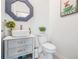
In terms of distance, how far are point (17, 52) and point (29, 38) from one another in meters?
0.46

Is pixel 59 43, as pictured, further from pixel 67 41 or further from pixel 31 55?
pixel 31 55

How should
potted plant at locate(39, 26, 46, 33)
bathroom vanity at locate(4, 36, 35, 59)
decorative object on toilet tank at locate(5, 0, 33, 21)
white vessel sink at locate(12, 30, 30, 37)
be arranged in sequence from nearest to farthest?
1. bathroom vanity at locate(4, 36, 35, 59)
2. white vessel sink at locate(12, 30, 30, 37)
3. decorative object on toilet tank at locate(5, 0, 33, 21)
4. potted plant at locate(39, 26, 46, 33)

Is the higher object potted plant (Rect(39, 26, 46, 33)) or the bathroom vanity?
potted plant (Rect(39, 26, 46, 33))

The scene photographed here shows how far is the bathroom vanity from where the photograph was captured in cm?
229

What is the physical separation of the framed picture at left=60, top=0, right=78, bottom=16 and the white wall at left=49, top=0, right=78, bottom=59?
0.37 ft

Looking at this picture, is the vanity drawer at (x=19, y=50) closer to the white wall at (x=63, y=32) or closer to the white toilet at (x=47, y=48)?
the white toilet at (x=47, y=48)

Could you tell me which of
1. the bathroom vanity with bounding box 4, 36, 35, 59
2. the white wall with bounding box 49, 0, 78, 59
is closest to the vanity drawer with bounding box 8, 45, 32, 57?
the bathroom vanity with bounding box 4, 36, 35, 59

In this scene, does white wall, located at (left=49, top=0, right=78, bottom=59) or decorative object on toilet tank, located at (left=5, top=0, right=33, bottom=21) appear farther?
decorative object on toilet tank, located at (left=5, top=0, right=33, bottom=21)

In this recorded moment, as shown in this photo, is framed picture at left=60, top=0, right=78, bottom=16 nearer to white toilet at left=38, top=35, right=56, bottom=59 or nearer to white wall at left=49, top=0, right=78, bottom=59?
white wall at left=49, top=0, right=78, bottom=59

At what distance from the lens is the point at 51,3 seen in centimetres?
350

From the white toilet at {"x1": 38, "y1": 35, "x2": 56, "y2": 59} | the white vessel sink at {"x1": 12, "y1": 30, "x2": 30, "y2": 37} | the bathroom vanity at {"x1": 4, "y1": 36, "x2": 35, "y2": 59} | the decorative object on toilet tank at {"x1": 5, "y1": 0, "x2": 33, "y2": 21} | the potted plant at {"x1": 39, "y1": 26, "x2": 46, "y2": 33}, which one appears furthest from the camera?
the potted plant at {"x1": 39, "y1": 26, "x2": 46, "y2": 33}

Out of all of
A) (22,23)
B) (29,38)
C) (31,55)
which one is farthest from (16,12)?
(31,55)

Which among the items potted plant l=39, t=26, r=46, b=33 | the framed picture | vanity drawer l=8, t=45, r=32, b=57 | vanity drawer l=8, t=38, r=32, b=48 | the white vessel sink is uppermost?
the framed picture

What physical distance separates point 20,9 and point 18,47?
1.13 m
